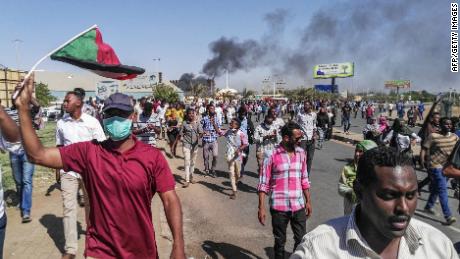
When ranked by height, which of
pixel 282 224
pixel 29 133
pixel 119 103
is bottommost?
pixel 282 224

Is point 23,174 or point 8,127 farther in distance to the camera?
point 23,174

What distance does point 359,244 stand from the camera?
1.75 m

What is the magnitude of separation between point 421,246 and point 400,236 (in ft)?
0.45

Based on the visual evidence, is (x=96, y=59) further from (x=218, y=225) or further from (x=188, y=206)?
(x=188, y=206)

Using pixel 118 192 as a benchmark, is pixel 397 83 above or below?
above

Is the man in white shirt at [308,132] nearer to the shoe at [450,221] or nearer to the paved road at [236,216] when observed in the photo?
the paved road at [236,216]

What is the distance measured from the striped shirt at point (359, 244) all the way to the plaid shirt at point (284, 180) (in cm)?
267

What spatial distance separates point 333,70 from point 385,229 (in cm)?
7188

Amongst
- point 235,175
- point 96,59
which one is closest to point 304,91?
point 235,175

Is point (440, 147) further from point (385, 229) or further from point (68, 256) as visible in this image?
point (385, 229)

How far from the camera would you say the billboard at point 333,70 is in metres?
69.2

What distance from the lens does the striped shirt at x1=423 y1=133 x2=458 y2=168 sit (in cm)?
707

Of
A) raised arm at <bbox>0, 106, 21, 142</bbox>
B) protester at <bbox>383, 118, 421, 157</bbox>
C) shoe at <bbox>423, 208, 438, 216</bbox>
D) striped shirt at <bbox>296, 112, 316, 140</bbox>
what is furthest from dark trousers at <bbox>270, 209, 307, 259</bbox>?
striped shirt at <bbox>296, 112, 316, 140</bbox>

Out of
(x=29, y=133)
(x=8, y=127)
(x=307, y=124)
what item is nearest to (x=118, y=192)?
(x=29, y=133)
